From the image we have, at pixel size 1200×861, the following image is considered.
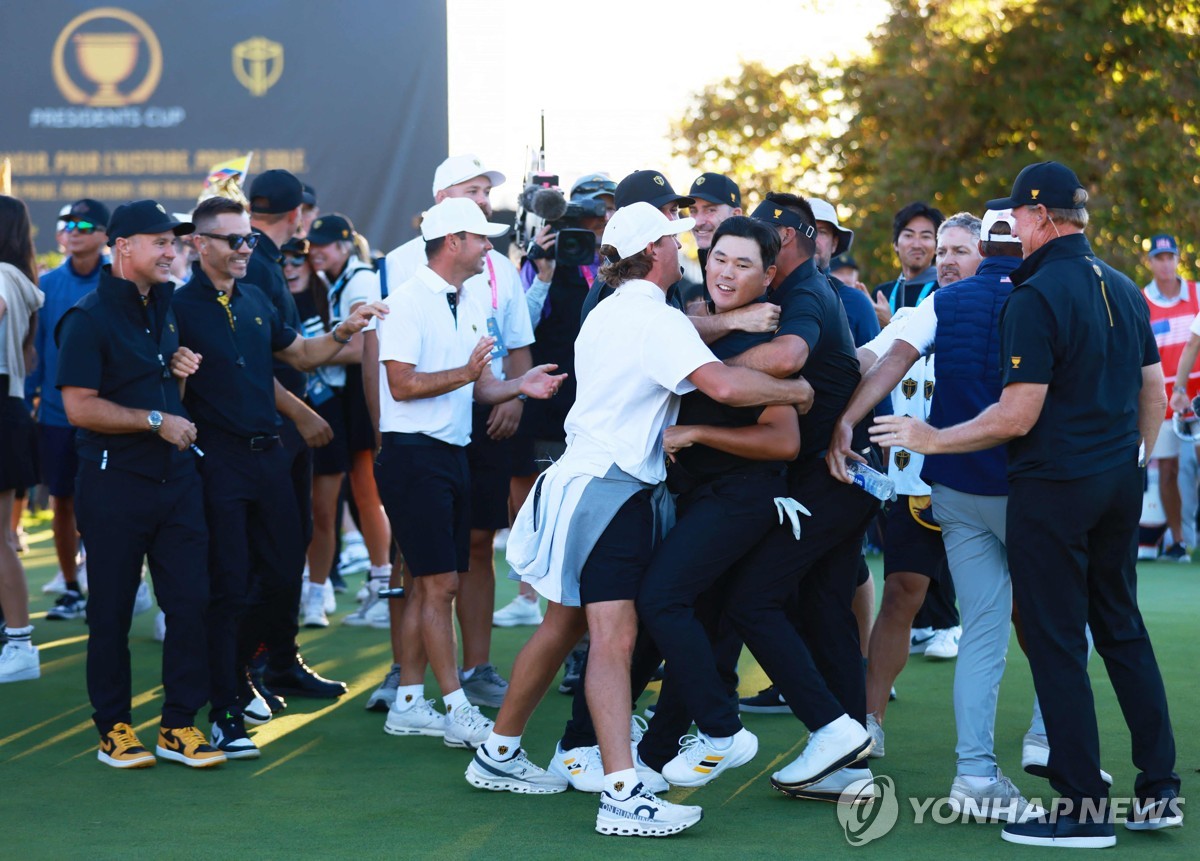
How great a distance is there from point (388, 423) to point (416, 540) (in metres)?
0.49

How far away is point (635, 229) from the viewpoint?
16.2 feet

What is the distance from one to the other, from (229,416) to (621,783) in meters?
2.29

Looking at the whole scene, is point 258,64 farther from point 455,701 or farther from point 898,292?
point 455,701

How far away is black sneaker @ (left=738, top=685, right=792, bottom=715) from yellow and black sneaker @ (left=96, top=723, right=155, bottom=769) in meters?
2.53

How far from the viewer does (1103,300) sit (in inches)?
185

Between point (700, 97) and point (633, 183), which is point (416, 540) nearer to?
A: point (633, 183)

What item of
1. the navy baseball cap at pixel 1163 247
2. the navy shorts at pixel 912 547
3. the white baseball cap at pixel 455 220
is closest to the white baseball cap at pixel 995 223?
the navy shorts at pixel 912 547

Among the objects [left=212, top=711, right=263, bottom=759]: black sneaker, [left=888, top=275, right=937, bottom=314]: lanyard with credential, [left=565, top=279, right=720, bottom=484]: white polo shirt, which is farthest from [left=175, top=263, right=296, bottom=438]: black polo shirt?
[left=888, top=275, right=937, bottom=314]: lanyard with credential

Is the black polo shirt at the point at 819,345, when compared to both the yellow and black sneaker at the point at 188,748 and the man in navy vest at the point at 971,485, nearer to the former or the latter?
the man in navy vest at the point at 971,485

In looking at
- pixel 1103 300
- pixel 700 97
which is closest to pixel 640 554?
pixel 1103 300

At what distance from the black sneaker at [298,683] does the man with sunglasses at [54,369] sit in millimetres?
2351

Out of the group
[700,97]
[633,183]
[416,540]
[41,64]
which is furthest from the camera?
[700,97]

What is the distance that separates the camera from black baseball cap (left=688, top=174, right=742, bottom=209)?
6.61 meters

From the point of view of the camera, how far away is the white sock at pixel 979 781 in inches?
197
